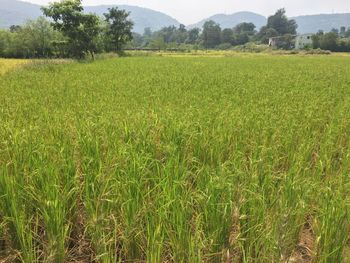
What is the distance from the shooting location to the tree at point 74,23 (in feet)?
111

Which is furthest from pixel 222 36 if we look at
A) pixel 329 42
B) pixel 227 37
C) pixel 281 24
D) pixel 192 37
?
pixel 329 42

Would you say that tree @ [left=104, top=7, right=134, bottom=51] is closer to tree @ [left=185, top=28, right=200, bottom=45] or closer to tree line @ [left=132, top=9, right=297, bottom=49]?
tree line @ [left=132, top=9, right=297, bottom=49]

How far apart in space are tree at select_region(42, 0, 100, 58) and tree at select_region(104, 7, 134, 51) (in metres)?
15.7

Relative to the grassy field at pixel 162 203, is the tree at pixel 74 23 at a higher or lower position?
higher

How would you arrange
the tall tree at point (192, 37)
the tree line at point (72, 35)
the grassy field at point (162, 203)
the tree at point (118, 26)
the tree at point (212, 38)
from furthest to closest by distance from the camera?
1. the tall tree at point (192, 37)
2. the tree at point (212, 38)
3. the tree at point (118, 26)
4. the tree line at point (72, 35)
5. the grassy field at point (162, 203)

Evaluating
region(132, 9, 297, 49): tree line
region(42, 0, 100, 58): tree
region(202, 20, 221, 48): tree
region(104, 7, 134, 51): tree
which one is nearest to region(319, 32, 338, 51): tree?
region(132, 9, 297, 49): tree line

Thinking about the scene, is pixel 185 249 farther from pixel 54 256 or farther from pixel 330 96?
pixel 330 96

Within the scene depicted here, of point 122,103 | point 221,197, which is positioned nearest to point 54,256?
point 221,197

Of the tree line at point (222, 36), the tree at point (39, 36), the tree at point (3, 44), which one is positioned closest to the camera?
the tree at point (39, 36)

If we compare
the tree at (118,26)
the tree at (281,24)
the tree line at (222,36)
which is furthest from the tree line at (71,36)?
the tree at (281,24)

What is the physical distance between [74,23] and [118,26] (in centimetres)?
1803

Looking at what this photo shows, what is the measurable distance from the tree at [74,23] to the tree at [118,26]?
620 inches

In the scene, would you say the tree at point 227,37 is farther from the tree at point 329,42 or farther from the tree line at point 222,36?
the tree at point 329,42

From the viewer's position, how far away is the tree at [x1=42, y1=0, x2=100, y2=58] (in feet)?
111
